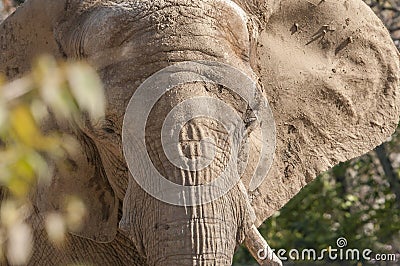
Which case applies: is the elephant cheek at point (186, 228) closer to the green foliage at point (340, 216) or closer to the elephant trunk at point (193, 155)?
the elephant trunk at point (193, 155)

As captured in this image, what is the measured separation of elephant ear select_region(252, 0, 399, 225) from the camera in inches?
179

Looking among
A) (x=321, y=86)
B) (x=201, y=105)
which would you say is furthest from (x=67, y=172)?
(x=321, y=86)

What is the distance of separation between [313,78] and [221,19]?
0.95 m

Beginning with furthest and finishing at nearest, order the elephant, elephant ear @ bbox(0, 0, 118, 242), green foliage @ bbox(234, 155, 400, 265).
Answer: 1. green foliage @ bbox(234, 155, 400, 265)
2. elephant ear @ bbox(0, 0, 118, 242)
3. the elephant

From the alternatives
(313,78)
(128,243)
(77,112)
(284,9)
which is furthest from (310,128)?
(77,112)

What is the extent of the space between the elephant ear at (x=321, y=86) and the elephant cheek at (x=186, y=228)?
0.83 m

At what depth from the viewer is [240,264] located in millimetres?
7652

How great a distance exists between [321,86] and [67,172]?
117 cm

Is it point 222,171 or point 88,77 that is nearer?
point 88,77

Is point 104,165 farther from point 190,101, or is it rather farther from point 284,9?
point 284,9

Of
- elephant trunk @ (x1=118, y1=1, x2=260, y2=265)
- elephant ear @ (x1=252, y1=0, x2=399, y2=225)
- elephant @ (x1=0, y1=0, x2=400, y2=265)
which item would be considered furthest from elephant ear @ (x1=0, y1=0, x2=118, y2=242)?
elephant ear @ (x1=252, y1=0, x2=399, y2=225)

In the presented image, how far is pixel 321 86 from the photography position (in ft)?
15.6

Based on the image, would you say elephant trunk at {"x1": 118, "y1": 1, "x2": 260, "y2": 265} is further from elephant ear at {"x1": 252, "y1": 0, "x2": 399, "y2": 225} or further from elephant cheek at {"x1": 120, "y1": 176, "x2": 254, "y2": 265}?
elephant ear at {"x1": 252, "y1": 0, "x2": 399, "y2": 225}

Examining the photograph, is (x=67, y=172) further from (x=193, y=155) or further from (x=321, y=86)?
(x=321, y=86)
